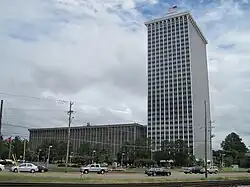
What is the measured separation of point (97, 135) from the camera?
17575 cm

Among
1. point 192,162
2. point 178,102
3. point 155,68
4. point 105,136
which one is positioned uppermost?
point 155,68

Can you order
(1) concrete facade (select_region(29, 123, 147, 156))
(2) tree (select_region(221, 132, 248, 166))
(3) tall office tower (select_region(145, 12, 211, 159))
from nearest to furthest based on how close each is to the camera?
1. (2) tree (select_region(221, 132, 248, 166))
2. (3) tall office tower (select_region(145, 12, 211, 159))
3. (1) concrete facade (select_region(29, 123, 147, 156))

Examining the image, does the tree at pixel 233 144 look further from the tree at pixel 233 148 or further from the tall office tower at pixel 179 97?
the tall office tower at pixel 179 97

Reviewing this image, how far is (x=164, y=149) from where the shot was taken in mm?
147875

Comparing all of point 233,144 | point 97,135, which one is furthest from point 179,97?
point 97,135

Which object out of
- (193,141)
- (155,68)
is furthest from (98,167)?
(155,68)

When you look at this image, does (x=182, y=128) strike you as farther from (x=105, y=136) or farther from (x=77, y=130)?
(x=77, y=130)

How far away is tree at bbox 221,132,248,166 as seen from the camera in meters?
163

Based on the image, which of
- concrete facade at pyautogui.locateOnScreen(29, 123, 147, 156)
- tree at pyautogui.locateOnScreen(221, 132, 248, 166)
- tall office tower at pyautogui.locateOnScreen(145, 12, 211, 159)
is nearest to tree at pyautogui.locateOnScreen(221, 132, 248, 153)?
tree at pyautogui.locateOnScreen(221, 132, 248, 166)

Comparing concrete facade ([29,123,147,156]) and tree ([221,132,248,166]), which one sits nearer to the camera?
tree ([221,132,248,166])

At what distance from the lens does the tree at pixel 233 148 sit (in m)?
163

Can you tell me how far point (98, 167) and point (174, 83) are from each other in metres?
123

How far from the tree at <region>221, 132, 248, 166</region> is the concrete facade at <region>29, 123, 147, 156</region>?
43.9 m

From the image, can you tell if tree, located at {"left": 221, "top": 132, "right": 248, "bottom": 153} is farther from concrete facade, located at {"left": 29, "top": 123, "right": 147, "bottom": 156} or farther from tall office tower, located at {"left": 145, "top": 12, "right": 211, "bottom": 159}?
concrete facade, located at {"left": 29, "top": 123, "right": 147, "bottom": 156}
